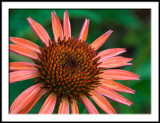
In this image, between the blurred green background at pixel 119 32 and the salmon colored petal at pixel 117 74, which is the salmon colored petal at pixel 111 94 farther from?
the blurred green background at pixel 119 32

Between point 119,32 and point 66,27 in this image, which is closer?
point 66,27

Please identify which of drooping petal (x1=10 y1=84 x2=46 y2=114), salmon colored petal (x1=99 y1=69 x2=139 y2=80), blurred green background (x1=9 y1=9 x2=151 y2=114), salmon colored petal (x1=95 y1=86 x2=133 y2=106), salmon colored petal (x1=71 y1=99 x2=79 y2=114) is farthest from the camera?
blurred green background (x1=9 y1=9 x2=151 y2=114)

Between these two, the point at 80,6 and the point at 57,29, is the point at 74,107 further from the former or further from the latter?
the point at 80,6

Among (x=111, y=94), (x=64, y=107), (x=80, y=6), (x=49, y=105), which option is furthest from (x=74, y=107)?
(x=80, y=6)

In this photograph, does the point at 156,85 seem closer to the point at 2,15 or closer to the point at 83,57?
the point at 83,57

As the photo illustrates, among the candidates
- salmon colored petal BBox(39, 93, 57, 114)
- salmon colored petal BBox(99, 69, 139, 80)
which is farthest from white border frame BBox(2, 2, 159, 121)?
salmon colored petal BBox(99, 69, 139, 80)

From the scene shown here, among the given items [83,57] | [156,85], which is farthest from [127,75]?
[83,57]

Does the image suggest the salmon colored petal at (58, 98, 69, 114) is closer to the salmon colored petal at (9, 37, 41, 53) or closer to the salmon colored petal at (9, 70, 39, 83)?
the salmon colored petal at (9, 70, 39, 83)
